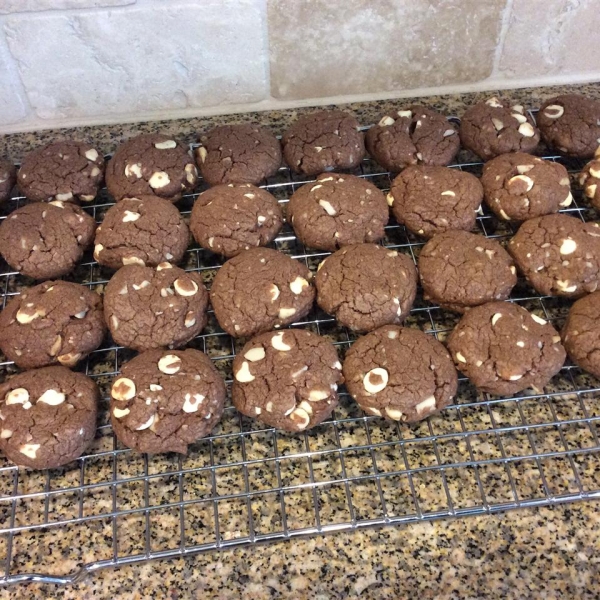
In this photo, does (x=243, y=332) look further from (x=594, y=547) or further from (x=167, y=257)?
(x=594, y=547)

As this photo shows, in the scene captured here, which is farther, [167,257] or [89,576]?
[167,257]

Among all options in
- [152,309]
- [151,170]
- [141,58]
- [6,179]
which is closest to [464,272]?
[152,309]

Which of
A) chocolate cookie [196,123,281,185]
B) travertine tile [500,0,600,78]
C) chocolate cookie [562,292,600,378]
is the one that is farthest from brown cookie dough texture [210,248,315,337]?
travertine tile [500,0,600,78]

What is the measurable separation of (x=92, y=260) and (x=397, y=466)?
2.90 feet

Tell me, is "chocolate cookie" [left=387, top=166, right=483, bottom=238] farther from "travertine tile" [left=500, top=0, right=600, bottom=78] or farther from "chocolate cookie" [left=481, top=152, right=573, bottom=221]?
"travertine tile" [left=500, top=0, right=600, bottom=78]

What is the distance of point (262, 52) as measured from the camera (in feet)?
5.62

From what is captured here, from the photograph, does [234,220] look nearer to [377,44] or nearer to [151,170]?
[151,170]

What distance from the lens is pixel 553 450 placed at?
1283 mm

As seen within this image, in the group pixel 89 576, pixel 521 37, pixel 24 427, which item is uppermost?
pixel 521 37

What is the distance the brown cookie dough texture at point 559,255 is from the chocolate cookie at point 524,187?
0.05 metres

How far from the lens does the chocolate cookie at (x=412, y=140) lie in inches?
63.8

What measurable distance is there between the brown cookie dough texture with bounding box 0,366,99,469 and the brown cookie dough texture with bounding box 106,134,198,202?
517mm

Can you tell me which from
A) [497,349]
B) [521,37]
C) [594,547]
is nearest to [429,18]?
[521,37]

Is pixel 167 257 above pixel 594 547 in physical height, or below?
above
